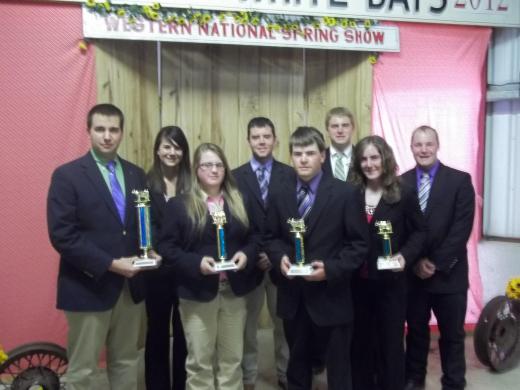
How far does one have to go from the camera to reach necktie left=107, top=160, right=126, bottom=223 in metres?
2.65

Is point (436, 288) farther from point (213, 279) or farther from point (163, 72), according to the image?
point (163, 72)

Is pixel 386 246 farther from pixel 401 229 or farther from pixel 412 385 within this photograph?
pixel 412 385

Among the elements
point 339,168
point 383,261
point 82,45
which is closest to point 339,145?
point 339,168

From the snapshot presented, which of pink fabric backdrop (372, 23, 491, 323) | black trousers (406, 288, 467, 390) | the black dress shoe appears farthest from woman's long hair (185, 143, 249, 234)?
pink fabric backdrop (372, 23, 491, 323)

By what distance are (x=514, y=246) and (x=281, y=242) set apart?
2744 millimetres

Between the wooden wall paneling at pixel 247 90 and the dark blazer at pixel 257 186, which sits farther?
the wooden wall paneling at pixel 247 90

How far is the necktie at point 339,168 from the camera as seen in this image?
3.27m

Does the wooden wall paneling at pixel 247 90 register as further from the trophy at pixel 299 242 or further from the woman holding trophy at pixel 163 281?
the trophy at pixel 299 242

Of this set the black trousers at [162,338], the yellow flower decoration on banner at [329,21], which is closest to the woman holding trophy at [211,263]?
the black trousers at [162,338]

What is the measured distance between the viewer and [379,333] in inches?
115

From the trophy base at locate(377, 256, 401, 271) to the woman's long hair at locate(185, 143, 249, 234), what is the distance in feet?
2.40

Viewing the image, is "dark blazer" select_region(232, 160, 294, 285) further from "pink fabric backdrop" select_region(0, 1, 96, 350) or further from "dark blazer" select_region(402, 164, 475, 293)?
"pink fabric backdrop" select_region(0, 1, 96, 350)

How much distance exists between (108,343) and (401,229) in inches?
68.1

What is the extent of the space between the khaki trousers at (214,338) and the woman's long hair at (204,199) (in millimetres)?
368
